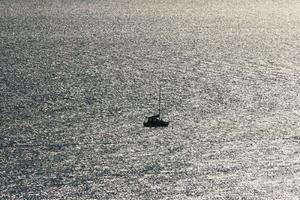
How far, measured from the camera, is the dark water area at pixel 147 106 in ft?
3.14

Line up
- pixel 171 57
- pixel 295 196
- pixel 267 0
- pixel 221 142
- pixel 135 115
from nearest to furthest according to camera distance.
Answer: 1. pixel 295 196
2. pixel 221 142
3. pixel 135 115
4. pixel 171 57
5. pixel 267 0

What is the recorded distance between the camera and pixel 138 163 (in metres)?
1.02

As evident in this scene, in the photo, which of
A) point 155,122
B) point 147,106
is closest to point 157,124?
point 155,122

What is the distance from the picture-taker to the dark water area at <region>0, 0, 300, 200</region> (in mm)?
957

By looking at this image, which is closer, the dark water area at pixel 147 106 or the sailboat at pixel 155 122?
the dark water area at pixel 147 106

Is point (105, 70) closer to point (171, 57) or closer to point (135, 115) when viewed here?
point (171, 57)

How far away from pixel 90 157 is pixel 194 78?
1.86 feet

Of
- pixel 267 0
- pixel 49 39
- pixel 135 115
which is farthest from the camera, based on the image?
pixel 267 0

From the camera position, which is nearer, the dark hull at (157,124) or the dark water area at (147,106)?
the dark water area at (147,106)

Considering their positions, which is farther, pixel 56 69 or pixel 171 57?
pixel 171 57

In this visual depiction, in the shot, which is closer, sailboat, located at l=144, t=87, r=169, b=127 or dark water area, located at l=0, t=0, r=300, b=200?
dark water area, located at l=0, t=0, r=300, b=200

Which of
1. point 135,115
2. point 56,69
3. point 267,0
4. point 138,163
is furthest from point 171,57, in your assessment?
point 267,0

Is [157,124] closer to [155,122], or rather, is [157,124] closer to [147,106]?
[155,122]

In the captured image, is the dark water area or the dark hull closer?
the dark water area
